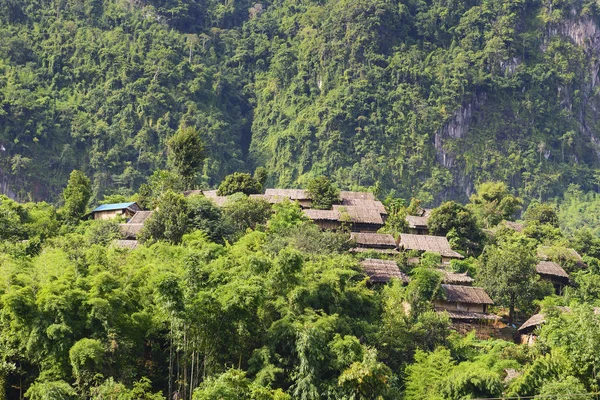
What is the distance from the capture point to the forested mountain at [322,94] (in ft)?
300

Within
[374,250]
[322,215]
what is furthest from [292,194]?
[374,250]

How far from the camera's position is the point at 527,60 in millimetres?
106125

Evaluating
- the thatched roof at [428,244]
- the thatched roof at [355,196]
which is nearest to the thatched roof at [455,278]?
the thatched roof at [428,244]

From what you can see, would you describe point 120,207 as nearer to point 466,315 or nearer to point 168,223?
point 168,223

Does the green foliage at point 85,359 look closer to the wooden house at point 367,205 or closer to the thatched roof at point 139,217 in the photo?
the thatched roof at point 139,217

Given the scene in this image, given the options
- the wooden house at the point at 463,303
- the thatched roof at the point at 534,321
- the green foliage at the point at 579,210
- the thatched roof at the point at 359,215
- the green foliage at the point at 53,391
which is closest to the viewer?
the green foliage at the point at 53,391

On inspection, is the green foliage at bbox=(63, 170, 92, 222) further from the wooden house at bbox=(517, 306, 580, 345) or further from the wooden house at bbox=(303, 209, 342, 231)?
the wooden house at bbox=(517, 306, 580, 345)

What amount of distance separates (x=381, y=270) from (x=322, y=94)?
66469 mm

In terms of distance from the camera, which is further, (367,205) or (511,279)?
(367,205)

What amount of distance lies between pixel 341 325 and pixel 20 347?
9.54 meters

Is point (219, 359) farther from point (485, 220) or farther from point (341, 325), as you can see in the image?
point (485, 220)

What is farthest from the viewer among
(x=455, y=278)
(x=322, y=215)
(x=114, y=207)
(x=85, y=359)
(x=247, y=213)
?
(x=114, y=207)

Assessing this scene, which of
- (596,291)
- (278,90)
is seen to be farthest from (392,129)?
(596,291)

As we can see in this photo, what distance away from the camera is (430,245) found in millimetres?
44531
